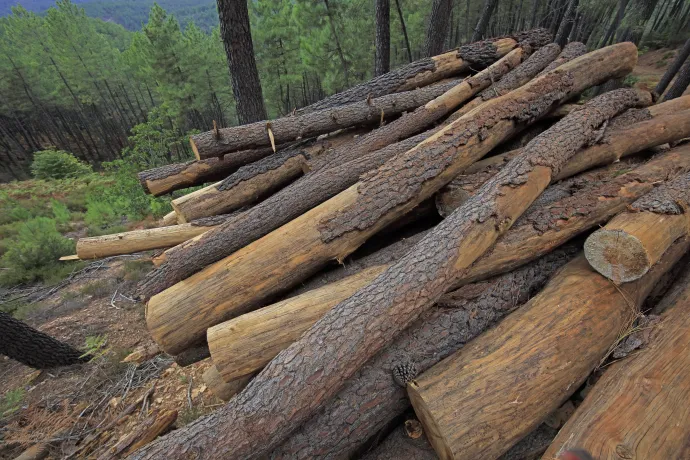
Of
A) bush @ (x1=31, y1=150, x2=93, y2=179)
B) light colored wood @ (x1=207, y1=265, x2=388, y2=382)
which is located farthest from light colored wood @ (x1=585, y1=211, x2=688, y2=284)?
bush @ (x1=31, y1=150, x2=93, y2=179)

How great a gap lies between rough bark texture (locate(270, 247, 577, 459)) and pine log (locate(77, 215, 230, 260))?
2.35 meters

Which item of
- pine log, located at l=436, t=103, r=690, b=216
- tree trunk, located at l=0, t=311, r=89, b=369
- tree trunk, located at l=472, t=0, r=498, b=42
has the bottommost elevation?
tree trunk, located at l=0, t=311, r=89, b=369

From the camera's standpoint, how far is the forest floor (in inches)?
138

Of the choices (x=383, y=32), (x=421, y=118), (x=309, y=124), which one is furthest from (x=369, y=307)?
(x=383, y=32)

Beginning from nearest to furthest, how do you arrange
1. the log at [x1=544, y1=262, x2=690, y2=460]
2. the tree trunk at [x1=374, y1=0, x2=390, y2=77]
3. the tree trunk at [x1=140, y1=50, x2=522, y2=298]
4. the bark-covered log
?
the log at [x1=544, y1=262, x2=690, y2=460], the tree trunk at [x1=140, y1=50, x2=522, y2=298], the bark-covered log, the tree trunk at [x1=374, y1=0, x2=390, y2=77]

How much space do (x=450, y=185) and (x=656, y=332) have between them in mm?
1760

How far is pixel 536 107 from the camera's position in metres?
3.32

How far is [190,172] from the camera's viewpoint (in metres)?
3.87

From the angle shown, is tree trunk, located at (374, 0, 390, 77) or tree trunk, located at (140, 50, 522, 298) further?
→ tree trunk, located at (374, 0, 390, 77)

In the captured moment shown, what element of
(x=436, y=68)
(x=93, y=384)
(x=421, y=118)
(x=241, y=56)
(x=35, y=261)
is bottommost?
(x=35, y=261)

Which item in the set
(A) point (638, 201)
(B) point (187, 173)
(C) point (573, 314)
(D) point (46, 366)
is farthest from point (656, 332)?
(D) point (46, 366)

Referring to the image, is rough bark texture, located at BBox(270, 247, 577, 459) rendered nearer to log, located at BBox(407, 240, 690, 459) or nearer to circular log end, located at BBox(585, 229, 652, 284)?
log, located at BBox(407, 240, 690, 459)

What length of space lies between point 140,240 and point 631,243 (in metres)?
4.48

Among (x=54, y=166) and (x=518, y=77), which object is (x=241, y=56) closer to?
(x=518, y=77)
